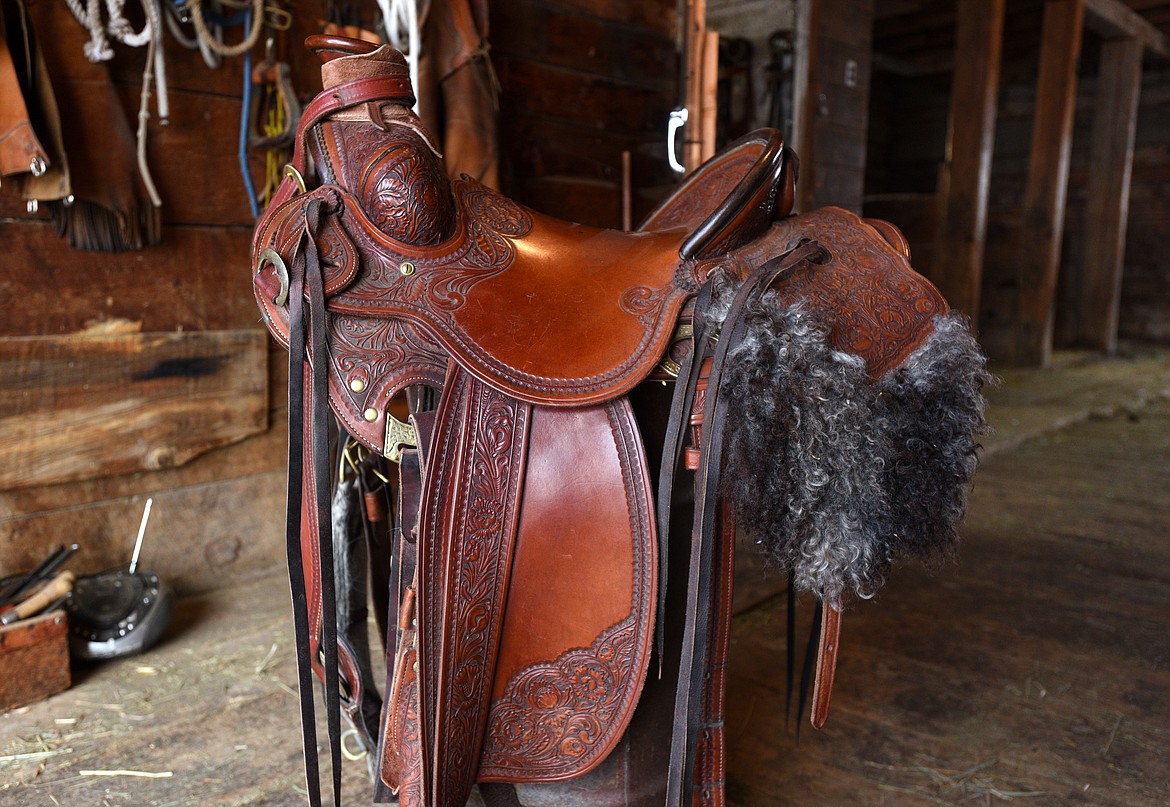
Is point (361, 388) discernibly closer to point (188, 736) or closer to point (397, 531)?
point (397, 531)

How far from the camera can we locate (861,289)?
42.3 inches

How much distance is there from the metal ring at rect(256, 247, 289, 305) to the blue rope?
114 centimetres

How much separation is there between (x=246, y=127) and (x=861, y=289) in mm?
1543

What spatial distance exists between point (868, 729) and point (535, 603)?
895 mm

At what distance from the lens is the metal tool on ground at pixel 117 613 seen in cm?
177

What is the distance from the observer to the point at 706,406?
94 centimetres

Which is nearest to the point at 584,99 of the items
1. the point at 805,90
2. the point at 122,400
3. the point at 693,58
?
the point at 693,58

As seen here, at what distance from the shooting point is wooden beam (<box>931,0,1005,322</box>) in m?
5.49

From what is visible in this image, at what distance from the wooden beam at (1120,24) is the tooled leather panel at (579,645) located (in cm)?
741

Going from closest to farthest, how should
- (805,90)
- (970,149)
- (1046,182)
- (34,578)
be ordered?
1. (34,578)
2. (805,90)
3. (970,149)
4. (1046,182)

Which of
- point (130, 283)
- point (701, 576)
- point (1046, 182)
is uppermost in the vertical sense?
point (1046, 182)

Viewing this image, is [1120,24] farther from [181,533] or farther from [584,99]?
[181,533]

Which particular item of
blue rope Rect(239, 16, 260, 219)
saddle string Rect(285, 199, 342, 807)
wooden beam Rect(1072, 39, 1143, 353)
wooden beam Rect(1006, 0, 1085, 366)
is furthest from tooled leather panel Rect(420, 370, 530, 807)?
wooden beam Rect(1072, 39, 1143, 353)

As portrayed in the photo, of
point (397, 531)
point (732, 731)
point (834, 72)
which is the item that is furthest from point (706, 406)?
point (834, 72)
